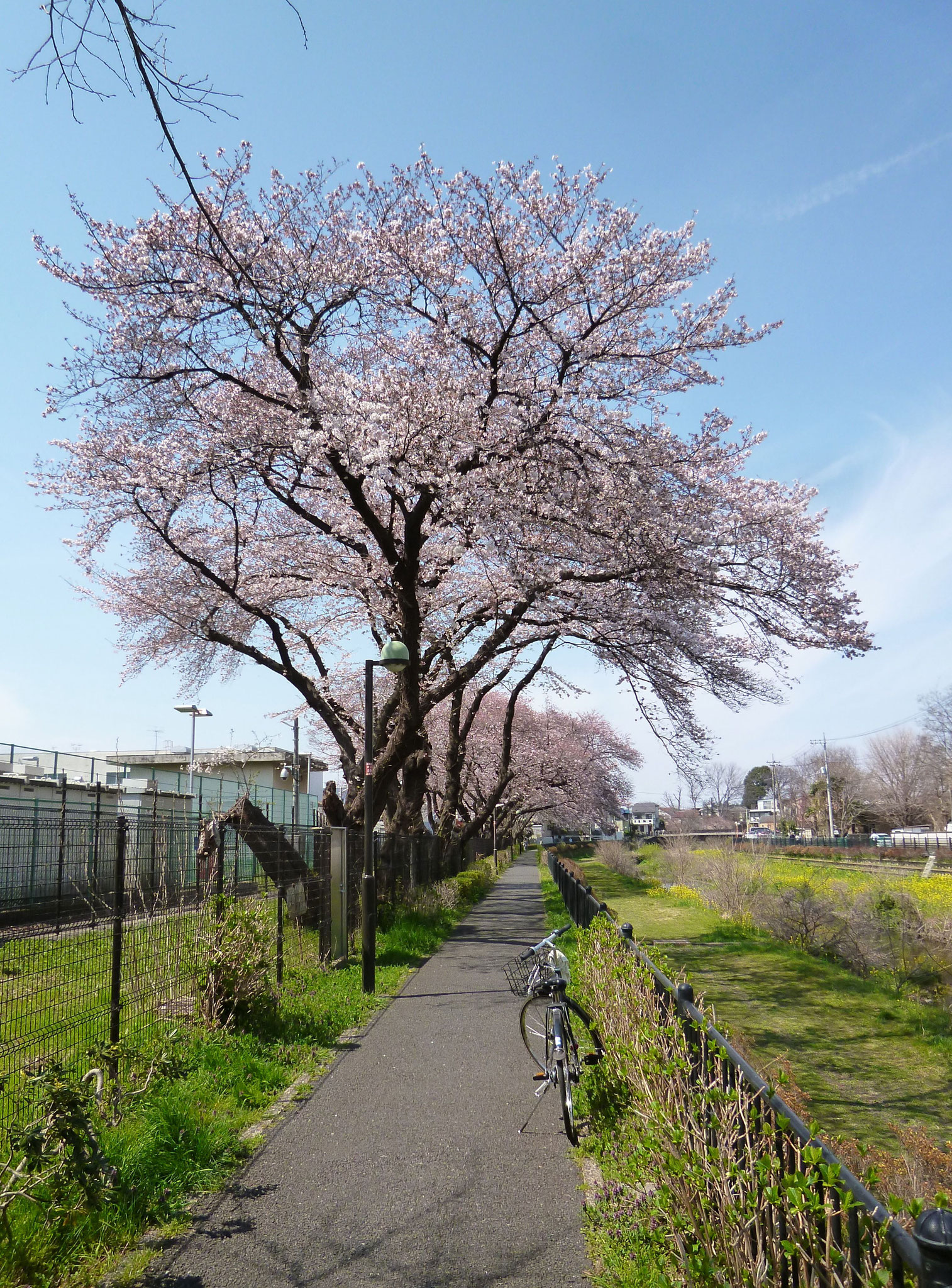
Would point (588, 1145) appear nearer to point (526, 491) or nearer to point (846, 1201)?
point (846, 1201)

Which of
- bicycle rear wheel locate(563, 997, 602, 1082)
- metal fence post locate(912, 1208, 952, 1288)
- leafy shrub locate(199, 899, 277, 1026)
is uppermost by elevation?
metal fence post locate(912, 1208, 952, 1288)

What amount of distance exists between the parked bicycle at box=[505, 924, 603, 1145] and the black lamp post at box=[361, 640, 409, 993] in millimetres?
3542

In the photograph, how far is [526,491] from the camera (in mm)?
13305

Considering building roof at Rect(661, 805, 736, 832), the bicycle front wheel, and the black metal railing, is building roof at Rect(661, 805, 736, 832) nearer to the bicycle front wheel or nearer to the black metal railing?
the bicycle front wheel

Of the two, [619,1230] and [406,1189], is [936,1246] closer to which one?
[619,1230]

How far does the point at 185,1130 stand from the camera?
505 cm

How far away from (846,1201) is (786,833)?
85854 millimetres

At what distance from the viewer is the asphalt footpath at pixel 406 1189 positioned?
12.4 feet

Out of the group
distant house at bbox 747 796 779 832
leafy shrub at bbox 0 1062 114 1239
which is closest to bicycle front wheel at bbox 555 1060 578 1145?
leafy shrub at bbox 0 1062 114 1239

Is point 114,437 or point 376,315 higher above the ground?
point 376,315

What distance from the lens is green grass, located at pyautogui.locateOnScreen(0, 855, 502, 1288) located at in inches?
142

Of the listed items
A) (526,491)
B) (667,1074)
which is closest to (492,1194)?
(667,1074)

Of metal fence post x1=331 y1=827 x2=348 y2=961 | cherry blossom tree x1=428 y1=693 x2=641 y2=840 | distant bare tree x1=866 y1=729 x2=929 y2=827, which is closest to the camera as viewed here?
metal fence post x1=331 y1=827 x2=348 y2=961

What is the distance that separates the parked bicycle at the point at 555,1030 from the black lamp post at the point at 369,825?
11.6 ft
